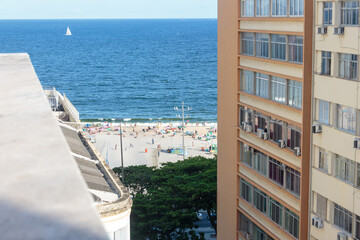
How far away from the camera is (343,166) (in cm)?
1925

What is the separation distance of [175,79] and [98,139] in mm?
72810

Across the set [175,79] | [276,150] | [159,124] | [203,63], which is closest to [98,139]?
[159,124]

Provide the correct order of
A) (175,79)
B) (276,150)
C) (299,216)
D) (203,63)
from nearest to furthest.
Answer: (299,216) < (276,150) < (175,79) < (203,63)

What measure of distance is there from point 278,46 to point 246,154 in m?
6.11

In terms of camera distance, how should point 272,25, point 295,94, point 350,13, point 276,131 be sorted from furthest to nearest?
point 276,131, point 272,25, point 295,94, point 350,13

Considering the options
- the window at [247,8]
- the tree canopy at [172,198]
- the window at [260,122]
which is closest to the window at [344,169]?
the window at [260,122]

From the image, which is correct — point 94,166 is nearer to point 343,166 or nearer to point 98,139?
point 343,166

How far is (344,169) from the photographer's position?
19.2 meters

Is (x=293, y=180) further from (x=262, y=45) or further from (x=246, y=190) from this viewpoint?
(x=262, y=45)

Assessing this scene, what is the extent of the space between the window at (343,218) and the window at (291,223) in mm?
2599

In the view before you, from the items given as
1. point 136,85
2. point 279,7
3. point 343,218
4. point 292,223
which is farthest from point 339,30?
point 136,85

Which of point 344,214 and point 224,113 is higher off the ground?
point 224,113

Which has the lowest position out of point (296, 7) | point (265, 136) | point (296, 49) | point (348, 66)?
point (265, 136)

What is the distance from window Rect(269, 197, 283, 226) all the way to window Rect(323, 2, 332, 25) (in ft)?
25.3
